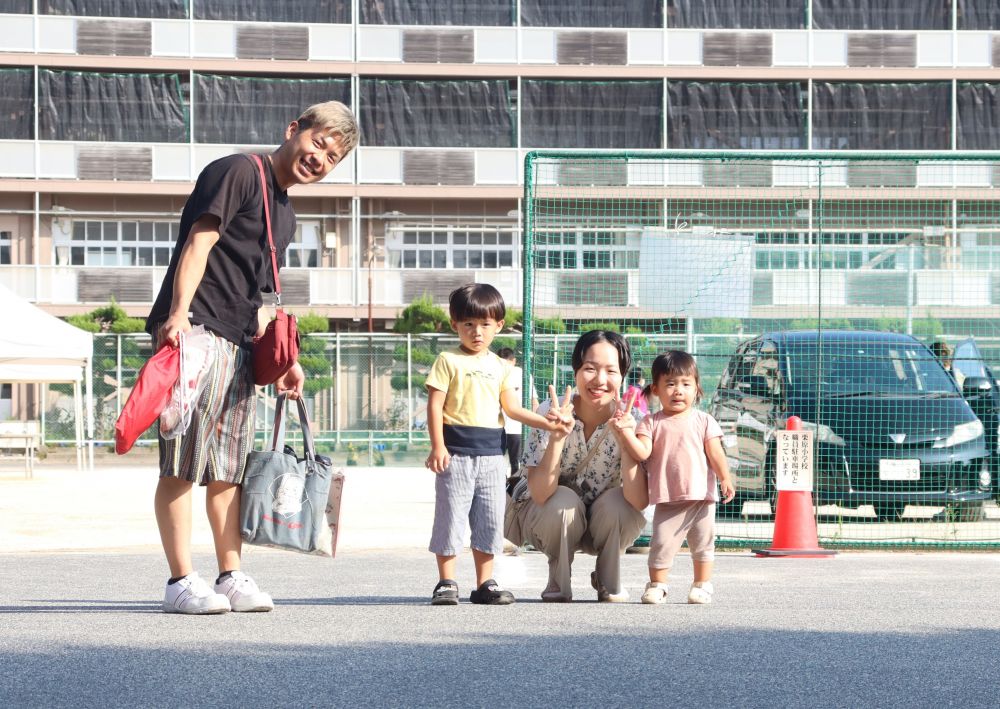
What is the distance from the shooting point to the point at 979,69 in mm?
35844

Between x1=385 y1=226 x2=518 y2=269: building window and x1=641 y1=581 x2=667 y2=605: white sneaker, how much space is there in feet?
97.7

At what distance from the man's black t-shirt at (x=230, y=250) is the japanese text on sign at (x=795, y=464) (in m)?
4.75

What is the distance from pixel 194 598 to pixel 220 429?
1.99 feet

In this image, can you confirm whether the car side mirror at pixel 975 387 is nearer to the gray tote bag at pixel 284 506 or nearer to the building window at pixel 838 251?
the building window at pixel 838 251

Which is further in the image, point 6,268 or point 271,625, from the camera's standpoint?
point 6,268

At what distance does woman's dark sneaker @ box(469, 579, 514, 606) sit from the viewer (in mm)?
6449

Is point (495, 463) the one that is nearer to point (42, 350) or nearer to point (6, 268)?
point (42, 350)

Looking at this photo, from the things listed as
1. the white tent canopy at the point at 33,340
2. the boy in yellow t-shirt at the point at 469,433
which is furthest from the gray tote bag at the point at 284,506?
the white tent canopy at the point at 33,340

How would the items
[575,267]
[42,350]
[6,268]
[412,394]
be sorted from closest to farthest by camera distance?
[575,267] → [42,350] → [412,394] → [6,268]

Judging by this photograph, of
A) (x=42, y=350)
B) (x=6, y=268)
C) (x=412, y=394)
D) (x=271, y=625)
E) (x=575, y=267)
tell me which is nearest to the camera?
(x=271, y=625)

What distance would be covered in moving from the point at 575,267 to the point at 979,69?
27121 mm

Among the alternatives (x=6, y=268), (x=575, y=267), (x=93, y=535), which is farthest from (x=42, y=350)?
(x=6, y=268)

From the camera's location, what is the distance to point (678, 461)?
21.9 ft

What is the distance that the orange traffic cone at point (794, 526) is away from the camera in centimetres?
960
